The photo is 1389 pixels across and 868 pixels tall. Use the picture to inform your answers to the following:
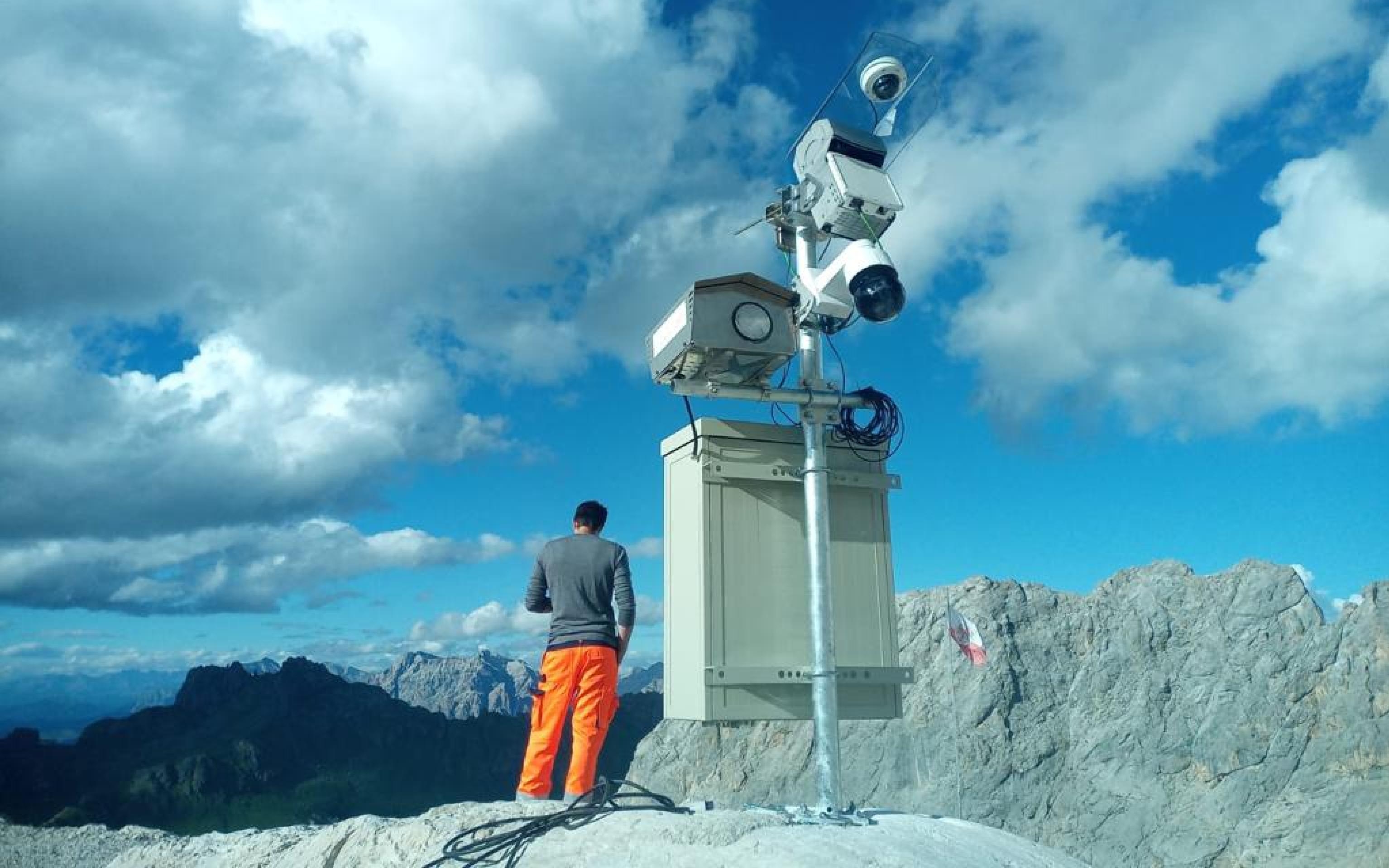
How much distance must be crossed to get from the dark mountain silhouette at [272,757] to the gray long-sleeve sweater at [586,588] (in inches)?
3329

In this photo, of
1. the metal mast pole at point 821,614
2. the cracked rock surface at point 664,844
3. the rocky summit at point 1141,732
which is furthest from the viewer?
the rocky summit at point 1141,732

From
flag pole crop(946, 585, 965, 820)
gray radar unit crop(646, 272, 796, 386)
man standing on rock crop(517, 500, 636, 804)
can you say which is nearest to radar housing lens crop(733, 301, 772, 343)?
gray radar unit crop(646, 272, 796, 386)

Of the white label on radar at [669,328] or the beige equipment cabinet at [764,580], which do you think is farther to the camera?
the white label on radar at [669,328]

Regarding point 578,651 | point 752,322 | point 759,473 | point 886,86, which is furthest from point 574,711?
point 886,86

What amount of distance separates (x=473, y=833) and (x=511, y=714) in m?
A: 141

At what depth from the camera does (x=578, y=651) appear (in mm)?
6285

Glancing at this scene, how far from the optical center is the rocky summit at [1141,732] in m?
52.9

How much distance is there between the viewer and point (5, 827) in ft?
33.5

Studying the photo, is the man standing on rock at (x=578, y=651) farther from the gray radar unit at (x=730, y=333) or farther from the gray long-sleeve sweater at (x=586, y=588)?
the gray radar unit at (x=730, y=333)

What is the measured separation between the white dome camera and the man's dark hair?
334cm

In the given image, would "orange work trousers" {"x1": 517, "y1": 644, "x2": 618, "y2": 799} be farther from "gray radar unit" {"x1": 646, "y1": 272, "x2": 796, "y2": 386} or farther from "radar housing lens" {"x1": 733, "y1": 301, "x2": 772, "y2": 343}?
"radar housing lens" {"x1": 733, "y1": 301, "x2": 772, "y2": 343}

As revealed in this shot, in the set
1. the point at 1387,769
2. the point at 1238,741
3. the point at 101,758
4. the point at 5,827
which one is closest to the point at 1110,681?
the point at 1238,741

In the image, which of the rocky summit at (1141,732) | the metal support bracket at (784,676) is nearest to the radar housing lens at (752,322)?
the metal support bracket at (784,676)

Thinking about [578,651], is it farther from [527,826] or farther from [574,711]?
[527,826]
